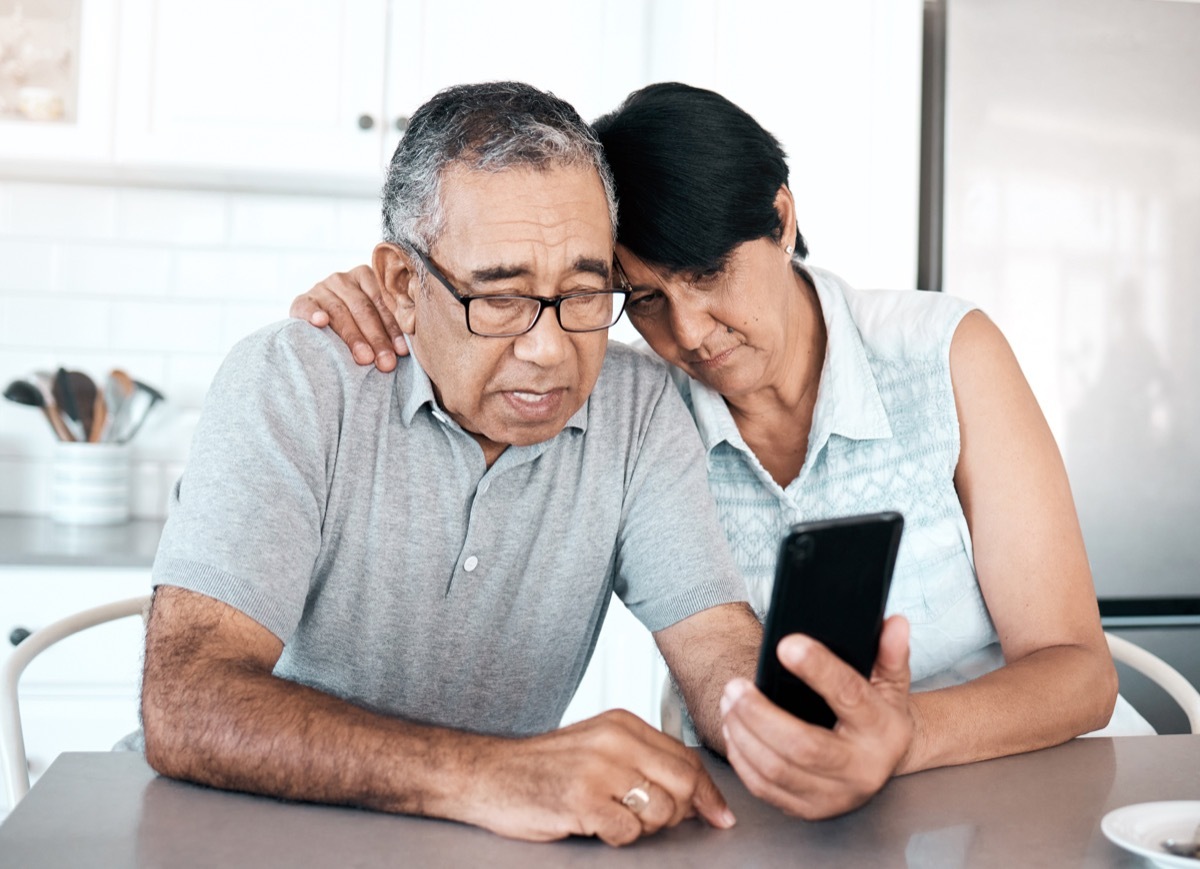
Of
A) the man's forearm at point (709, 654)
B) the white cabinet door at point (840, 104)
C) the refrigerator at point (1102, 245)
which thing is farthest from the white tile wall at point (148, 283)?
the man's forearm at point (709, 654)

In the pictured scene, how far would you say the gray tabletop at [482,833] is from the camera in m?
0.82

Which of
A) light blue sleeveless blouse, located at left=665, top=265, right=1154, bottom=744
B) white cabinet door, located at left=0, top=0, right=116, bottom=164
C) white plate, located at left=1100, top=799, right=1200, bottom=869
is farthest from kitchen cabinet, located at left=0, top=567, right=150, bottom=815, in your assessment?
white plate, located at left=1100, top=799, right=1200, bottom=869

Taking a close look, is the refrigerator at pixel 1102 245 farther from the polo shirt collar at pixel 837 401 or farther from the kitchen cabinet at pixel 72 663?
the kitchen cabinet at pixel 72 663

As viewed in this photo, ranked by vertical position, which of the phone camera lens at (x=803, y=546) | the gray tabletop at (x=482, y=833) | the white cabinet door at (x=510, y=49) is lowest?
the gray tabletop at (x=482, y=833)

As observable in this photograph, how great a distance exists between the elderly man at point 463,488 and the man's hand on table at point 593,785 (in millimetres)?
226

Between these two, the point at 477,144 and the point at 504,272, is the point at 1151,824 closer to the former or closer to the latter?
the point at 504,272

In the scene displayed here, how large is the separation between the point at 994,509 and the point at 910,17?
126cm

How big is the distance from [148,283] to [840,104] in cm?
168

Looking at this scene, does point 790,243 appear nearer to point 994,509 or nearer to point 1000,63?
point 994,509

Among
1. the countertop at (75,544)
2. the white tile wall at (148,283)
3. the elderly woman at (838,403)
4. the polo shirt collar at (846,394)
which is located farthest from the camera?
the white tile wall at (148,283)

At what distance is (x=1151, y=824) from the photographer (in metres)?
0.88

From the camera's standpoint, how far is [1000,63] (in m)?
2.33

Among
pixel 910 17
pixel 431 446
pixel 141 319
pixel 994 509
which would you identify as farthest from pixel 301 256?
pixel 994 509

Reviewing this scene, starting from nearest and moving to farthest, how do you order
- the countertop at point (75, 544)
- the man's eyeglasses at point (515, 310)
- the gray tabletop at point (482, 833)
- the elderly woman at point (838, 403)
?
the gray tabletop at point (482, 833) → the man's eyeglasses at point (515, 310) → the elderly woman at point (838, 403) → the countertop at point (75, 544)
